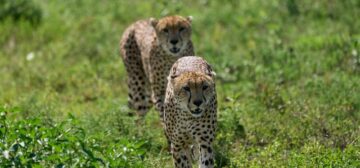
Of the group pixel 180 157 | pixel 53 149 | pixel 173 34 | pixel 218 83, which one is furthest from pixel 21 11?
pixel 53 149

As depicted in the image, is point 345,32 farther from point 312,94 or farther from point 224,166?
point 224,166

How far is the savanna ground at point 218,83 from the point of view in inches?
288

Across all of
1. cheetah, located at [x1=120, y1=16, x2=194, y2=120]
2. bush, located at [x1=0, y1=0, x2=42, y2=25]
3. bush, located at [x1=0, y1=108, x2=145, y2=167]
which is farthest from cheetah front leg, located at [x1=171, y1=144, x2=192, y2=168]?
bush, located at [x1=0, y1=0, x2=42, y2=25]

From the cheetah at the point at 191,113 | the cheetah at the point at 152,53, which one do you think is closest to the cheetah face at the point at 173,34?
the cheetah at the point at 152,53

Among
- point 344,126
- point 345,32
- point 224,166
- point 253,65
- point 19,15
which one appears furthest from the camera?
point 19,15

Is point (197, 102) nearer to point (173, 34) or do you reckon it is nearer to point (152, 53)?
point (173, 34)

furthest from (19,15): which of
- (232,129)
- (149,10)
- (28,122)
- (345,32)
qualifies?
(28,122)

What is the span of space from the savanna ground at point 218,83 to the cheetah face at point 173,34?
0.75 metres

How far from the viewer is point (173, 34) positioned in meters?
9.79

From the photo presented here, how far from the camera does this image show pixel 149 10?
14367 mm

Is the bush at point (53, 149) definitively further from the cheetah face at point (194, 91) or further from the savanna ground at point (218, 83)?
the cheetah face at point (194, 91)

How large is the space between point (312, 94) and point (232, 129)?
4.80 ft

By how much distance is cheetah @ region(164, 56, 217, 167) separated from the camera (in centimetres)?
793

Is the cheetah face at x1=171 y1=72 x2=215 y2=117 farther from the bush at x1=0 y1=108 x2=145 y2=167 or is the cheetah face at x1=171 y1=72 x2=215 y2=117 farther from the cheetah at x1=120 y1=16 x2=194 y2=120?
the cheetah at x1=120 y1=16 x2=194 y2=120
